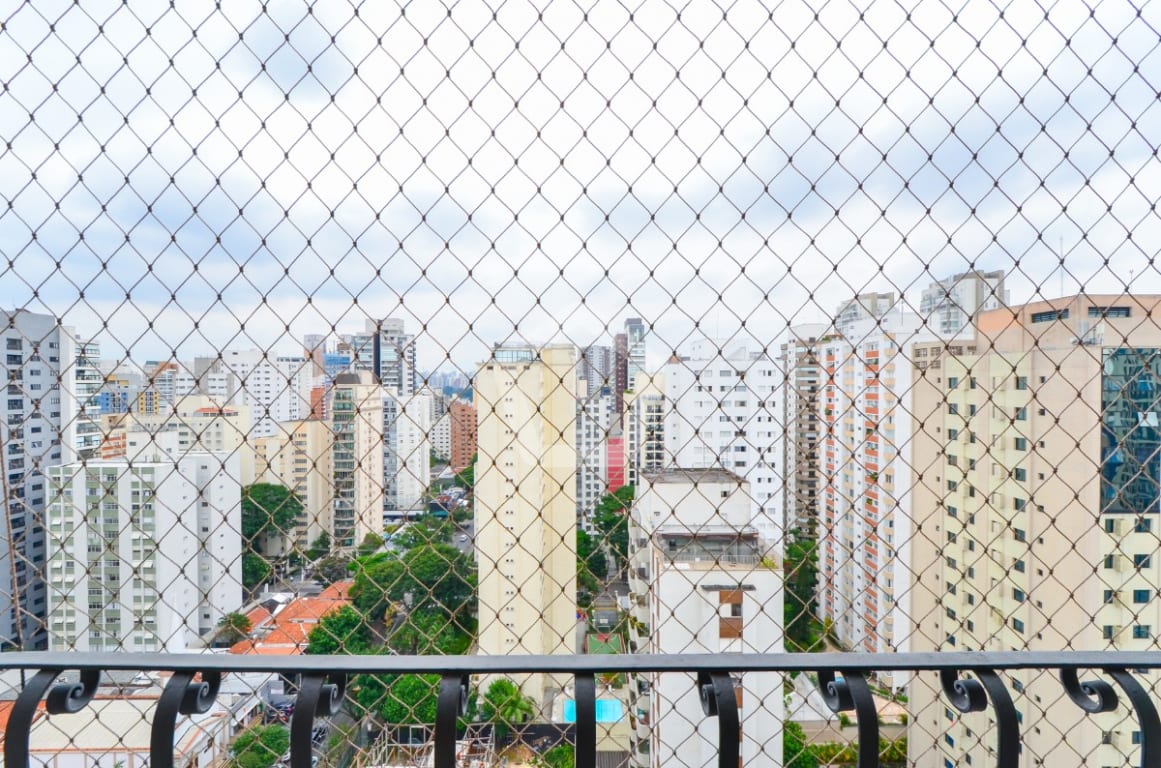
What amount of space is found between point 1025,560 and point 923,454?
42cm

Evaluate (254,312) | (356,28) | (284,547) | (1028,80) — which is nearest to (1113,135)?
(1028,80)

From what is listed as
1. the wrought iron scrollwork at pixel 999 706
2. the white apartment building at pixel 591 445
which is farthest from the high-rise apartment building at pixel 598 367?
the wrought iron scrollwork at pixel 999 706

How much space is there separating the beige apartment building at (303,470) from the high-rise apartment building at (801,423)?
3.29 feet

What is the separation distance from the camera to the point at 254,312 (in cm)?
125

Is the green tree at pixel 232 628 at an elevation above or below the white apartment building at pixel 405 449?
below

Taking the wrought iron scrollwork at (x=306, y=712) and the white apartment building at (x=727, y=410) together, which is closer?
the wrought iron scrollwork at (x=306, y=712)

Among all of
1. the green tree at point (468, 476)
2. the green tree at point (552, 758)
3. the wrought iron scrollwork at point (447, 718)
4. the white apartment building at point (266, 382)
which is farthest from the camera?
the green tree at point (552, 758)

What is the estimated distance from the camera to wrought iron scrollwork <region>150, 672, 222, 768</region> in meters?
0.79

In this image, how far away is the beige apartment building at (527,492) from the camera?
135 cm

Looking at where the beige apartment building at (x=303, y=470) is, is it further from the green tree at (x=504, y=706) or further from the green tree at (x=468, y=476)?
the green tree at (x=504, y=706)

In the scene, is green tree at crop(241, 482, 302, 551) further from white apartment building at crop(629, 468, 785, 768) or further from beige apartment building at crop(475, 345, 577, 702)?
white apartment building at crop(629, 468, 785, 768)

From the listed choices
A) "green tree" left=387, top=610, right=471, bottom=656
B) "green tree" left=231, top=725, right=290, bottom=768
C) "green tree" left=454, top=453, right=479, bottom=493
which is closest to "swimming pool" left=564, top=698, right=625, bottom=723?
"green tree" left=387, top=610, right=471, bottom=656

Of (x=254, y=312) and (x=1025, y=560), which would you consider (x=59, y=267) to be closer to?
(x=254, y=312)

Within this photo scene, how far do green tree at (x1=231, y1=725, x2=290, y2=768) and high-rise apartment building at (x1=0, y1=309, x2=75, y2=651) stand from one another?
470 millimetres
